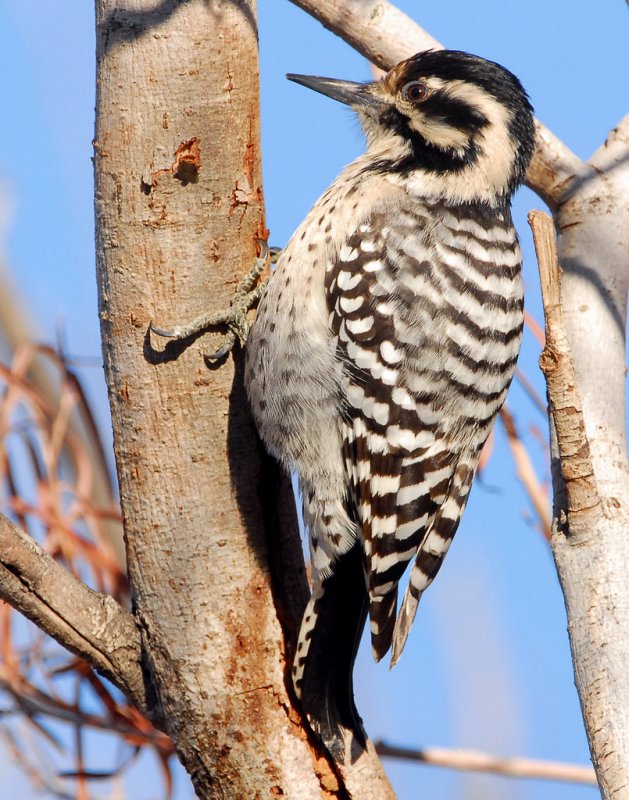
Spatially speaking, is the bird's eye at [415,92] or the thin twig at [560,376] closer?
the thin twig at [560,376]

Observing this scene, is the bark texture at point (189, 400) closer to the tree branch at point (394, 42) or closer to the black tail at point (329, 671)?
the black tail at point (329, 671)

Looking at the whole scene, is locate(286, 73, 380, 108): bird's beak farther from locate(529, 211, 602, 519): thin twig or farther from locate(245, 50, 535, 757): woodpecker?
locate(529, 211, 602, 519): thin twig

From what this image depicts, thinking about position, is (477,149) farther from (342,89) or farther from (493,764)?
(493,764)

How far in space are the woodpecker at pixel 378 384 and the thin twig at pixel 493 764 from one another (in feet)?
0.73

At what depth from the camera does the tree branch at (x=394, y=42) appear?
3.03m

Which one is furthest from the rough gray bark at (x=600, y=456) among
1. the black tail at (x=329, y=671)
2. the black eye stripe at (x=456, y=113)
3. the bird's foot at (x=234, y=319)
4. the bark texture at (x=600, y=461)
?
the bird's foot at (x=234, y=319)

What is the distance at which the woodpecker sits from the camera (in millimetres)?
2807

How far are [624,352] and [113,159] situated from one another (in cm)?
144

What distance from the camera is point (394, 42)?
3115mm

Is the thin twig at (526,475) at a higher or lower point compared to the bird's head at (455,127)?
lower

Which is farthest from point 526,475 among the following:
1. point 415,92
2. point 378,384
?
point 415,92

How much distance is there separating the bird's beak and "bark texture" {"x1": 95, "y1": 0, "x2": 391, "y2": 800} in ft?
2.55

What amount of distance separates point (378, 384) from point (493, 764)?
A: 1.07 m

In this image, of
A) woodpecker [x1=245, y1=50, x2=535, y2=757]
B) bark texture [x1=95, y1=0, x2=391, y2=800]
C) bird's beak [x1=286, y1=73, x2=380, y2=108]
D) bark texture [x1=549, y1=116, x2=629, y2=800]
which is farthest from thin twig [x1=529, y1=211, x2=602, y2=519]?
bird's beak [x1=286, y1=73, x2=380, y2=108]
